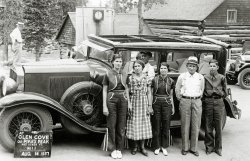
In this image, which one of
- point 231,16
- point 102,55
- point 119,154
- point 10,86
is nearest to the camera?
point 119,154

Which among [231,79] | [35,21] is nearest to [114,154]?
[231,79]

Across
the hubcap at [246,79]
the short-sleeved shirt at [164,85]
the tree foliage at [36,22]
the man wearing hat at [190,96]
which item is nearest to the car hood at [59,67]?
the short-sleeved shirt at [164,85]

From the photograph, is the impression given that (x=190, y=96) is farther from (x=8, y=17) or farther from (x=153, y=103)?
(x=8, y=17)

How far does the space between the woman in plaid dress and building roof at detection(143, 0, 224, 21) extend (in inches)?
773

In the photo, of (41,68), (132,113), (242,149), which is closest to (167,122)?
(132,113)

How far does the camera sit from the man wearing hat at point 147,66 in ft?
20.8

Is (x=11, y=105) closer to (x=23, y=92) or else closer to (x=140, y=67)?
(x=23, y=92)

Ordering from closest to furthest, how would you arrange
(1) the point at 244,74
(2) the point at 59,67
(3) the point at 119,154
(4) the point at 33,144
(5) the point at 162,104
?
(4) the point at 33,144, (3) the point at 119,154, (5) the point at 162,104, (2) the point at 59,67, (1) the point at 244,74

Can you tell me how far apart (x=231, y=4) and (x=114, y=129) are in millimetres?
22061

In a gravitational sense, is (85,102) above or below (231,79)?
above

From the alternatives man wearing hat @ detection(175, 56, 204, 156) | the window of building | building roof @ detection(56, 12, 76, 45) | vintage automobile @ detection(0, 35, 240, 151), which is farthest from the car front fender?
the window of building

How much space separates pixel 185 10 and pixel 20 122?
73.1 ft

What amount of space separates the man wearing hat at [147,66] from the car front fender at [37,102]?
1.20 meters

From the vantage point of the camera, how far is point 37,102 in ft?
19.4
